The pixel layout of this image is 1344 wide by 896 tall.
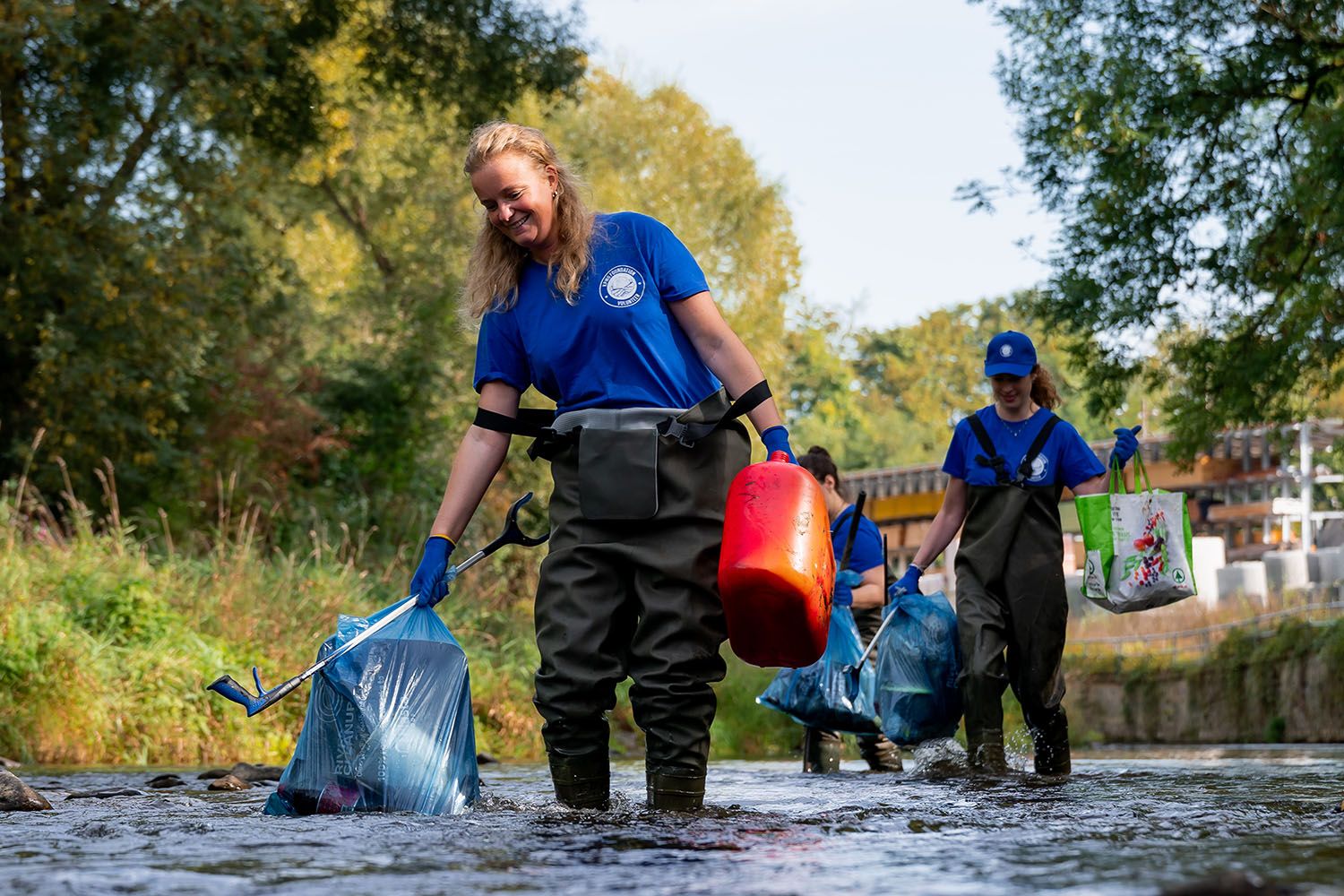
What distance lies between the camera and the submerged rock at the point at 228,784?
6645 millimetres

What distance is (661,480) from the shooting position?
14.9 feet

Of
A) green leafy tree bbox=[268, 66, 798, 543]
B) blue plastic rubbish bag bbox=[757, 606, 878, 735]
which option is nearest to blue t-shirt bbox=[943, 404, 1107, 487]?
blue plastic rubbish bag bbox=[757, 606, 878, 735]

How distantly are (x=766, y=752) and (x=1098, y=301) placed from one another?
15.6 feet

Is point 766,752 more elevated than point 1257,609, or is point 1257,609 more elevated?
point 1257,609

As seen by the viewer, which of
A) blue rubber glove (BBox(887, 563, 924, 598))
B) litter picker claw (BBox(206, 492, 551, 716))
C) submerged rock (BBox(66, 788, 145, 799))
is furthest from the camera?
blue rubber glove (BBox(887, 563, 924, 598))

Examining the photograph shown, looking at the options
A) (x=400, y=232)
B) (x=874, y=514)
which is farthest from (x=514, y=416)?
(x=874, y=514)

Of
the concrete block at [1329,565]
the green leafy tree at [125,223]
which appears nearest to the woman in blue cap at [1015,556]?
the green leafy tree at [125,223]

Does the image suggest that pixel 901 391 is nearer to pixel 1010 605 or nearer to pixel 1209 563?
pixel 1209 563

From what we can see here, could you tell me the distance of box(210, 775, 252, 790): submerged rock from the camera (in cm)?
664

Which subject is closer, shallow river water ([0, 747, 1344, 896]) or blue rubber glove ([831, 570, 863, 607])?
shallow river water ([0, 747, 1344, 896])

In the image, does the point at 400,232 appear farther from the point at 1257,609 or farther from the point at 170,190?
the point at 1257,609

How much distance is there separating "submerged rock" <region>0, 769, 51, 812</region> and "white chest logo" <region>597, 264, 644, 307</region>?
2283 mm

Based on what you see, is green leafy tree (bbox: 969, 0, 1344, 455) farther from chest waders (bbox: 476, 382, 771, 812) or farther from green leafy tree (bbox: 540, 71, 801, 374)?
green leafy tree (bbox: 540, 71, 801, 374)

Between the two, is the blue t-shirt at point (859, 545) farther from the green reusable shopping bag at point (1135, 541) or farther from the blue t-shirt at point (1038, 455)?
the green reusable shopping bag at point (1135, 541)
